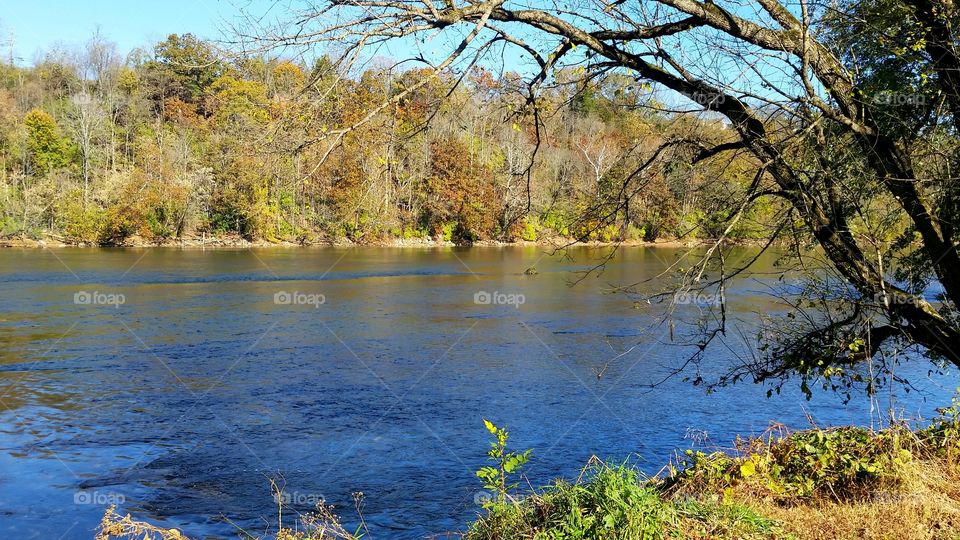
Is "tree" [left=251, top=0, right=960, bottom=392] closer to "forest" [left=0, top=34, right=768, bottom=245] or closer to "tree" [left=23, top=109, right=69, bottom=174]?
"forest" [left=0, top=34, right=768, bottom=245]

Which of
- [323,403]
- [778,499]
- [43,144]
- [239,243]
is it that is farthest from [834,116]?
[43,144]

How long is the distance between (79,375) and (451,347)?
7979mm

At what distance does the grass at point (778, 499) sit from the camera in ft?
14.9

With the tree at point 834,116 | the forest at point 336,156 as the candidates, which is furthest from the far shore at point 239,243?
the tree at point 834,116

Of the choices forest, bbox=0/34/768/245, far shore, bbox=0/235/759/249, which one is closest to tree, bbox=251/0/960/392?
forest, bbox=0/34/768/245

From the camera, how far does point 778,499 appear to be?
545cm

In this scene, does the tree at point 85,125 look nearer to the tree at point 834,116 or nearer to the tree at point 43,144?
the tree at point 43,144

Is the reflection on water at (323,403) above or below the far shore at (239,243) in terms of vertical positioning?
below

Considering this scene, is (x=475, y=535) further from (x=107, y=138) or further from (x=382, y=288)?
(x=107, y=138)

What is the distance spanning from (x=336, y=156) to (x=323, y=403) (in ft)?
27.5

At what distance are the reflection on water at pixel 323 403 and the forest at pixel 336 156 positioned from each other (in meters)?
1.09

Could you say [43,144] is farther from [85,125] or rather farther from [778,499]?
[778,499]

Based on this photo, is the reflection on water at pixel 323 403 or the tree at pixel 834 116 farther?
the reflection on water at pixel 323 403

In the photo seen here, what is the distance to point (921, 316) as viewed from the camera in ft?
19.9
